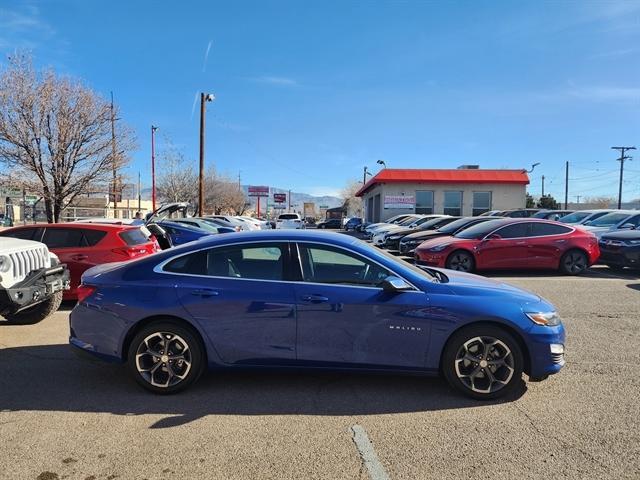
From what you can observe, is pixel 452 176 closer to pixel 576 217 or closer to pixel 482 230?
pixel 576 217

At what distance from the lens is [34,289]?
5809 millimetres

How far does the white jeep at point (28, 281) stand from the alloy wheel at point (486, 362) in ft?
16.8

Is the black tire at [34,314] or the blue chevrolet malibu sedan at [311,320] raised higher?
the blue chevrolet malibu sedan at [311,320]

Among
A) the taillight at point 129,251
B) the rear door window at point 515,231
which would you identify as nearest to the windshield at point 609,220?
the rear door window at point 515,231

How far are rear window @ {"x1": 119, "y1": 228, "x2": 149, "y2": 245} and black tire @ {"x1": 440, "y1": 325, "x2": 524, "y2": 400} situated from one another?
20.1ft

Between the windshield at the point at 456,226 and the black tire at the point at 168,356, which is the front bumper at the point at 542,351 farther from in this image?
the windshield at the point at 456,226

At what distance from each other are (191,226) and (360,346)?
12270 mm

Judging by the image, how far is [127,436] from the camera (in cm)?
343

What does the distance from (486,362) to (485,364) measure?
0.02 meters

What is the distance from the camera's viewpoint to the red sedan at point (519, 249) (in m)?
11.4

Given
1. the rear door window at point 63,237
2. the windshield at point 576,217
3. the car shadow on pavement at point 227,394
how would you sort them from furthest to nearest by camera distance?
the windshield at point 576,217, the rear door window at point 63,237, the car shadow on pavement at point 227,394

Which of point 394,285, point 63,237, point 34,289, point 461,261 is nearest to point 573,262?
point 461,261

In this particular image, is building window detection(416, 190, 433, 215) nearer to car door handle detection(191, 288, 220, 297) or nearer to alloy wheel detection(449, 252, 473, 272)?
alloy wheel detection(449, 252, 473, 272)

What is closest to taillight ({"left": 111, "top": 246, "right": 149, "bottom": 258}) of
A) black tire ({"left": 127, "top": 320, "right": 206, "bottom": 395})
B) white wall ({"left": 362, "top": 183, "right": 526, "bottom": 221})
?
black tire ({"left": 127, "top": 320, "right": 206, "bottom": 395})
